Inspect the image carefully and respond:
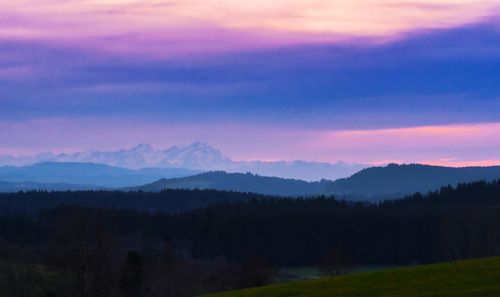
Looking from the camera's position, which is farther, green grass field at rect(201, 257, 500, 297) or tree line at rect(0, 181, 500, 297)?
tree line at rect(0, 181, 500, 297)

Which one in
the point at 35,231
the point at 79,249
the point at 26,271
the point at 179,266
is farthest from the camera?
the point at 35,231

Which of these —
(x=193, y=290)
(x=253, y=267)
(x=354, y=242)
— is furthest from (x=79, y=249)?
(x=354, y=242)

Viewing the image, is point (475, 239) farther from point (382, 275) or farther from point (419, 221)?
point (382, 275)

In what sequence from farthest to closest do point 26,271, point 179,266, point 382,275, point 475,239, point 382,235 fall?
point 382,235 < point 475,239 < point 179,266 < point 26,271 < point 382,275

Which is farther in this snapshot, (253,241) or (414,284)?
(253,241)

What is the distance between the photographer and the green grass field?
39.5m

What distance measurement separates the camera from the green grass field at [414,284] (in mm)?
39500

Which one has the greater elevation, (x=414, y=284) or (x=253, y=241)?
(x=253, y=241)

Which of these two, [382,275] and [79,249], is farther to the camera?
[79,249]

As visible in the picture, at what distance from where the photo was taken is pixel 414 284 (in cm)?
4297

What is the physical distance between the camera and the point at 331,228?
589 ft

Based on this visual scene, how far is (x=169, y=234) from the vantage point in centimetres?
18875

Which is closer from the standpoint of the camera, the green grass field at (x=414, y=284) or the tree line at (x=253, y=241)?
the green grass field at (x=414, y=284)

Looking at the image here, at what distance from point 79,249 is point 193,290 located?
26.1 meters
